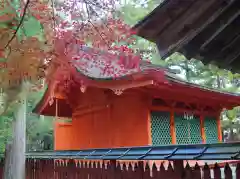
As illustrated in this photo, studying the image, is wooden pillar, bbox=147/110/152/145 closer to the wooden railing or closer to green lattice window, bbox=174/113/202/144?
green lattice window, bbox=174/113/202/144

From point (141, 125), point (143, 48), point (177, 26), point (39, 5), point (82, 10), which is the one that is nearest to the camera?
point (177, 26)

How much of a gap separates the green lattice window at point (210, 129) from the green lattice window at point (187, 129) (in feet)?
1.56

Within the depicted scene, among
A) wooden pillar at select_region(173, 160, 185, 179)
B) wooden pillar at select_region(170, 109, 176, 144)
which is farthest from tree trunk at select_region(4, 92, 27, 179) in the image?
wooden pillar at select_region(173, 160, 185, 179)

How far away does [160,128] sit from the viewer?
7.71 metres

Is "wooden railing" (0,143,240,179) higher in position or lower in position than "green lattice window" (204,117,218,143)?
lower

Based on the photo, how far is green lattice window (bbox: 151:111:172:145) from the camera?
755 centimetres

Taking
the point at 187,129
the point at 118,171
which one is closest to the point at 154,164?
the point at 118,171

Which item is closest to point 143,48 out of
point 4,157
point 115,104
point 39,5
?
point 115,104

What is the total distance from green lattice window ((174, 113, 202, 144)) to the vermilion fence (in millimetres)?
3698

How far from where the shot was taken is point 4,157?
8.68 meters

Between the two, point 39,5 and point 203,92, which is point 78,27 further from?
point 203,92

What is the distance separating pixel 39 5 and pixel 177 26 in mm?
1480

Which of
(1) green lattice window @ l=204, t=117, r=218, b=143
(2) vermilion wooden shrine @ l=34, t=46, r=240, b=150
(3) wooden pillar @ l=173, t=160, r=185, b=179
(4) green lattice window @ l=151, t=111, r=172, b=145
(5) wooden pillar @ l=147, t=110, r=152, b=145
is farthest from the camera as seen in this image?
(1) green lattice window @ l=204, t=117, r=218, b=143

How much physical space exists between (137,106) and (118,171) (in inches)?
145
